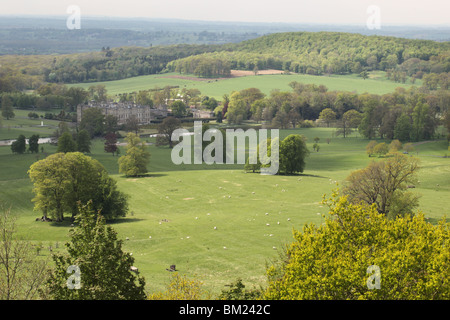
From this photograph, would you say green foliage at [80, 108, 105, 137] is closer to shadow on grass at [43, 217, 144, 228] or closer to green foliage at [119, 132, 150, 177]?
green foliage at [119, 132, 150, 177]

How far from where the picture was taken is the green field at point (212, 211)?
4719cm

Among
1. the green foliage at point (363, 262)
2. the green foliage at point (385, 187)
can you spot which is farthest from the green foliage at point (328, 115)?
the green foliage at point (363, 262)

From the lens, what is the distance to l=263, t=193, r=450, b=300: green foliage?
26125 millimetres

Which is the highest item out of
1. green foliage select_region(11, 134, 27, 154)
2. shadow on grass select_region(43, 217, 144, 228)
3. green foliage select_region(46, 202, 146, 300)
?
green foliage select_region(46, 202, 146, 300)

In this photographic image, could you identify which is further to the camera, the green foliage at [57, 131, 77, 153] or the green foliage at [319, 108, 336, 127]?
the green foliage at [319, 108, 336, 127]

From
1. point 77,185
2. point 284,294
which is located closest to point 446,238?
point 284,294

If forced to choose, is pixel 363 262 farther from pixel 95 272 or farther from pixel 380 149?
pixel 380 149

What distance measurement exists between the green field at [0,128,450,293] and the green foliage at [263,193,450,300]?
516 inches

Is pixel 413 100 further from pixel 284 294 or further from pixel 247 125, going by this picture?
pixel 284 294

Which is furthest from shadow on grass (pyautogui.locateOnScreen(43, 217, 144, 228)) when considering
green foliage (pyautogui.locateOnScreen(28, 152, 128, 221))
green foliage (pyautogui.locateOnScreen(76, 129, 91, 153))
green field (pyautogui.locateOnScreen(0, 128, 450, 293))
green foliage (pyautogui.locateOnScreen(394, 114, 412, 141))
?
green foliage (pyautogui.locateOnScreen(394, 114, 412, 141))

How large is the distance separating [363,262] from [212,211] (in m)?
42.4

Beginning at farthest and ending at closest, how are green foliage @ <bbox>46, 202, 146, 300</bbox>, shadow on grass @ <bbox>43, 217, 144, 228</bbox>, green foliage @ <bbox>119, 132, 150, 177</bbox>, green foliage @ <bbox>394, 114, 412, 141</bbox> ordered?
green foliage @ <bbox>394, 114, 412, 141</bbox> → green foliage @ <bbox>119, 132, 150, 177</bbox> → shadow on grass @ <bbox>43, 217, 144, 228</bbox> → green foliage @ <bbox>46, 202, 146, 300</bbox>

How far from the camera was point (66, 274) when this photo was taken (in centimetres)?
2647

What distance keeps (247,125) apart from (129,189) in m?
101
